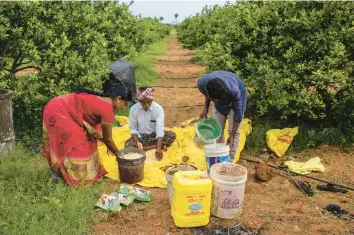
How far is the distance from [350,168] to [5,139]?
17.5 feet

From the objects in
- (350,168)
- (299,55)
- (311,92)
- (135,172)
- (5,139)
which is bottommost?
(350,168)

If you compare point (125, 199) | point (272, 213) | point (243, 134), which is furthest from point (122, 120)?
point (272, 213)

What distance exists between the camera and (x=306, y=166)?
204 inches

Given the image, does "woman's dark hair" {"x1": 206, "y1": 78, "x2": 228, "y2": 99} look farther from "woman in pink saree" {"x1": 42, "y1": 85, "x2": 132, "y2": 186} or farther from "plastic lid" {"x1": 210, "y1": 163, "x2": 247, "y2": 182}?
"woman in pink saree" {"x1": 42, "y1": 85, "x2": 132, "y2": 186}

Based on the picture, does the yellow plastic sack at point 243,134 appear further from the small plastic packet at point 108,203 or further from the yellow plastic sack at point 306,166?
the small plastic packet at point 108,203

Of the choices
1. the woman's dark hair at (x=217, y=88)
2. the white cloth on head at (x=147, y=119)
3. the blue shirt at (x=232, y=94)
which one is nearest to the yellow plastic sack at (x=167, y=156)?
the white cloth on head at (x=147, y=119)

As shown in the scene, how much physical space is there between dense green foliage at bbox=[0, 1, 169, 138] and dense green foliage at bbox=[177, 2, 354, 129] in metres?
2.50

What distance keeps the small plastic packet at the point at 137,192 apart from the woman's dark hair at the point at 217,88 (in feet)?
4.95

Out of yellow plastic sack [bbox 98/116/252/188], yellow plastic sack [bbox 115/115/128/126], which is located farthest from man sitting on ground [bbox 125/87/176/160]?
yellow plastic sack [bbox 115/115/128/126]

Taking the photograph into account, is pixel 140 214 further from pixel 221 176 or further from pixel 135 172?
pixel 221 176

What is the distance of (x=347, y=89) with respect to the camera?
5.75 meters

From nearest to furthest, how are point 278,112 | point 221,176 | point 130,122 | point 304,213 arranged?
point 221,176
point 304,213
point 130,122
point 278,112

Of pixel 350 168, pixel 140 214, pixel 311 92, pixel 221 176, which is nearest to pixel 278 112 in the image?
pixel 311 92

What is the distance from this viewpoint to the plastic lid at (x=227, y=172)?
3.71 metres
